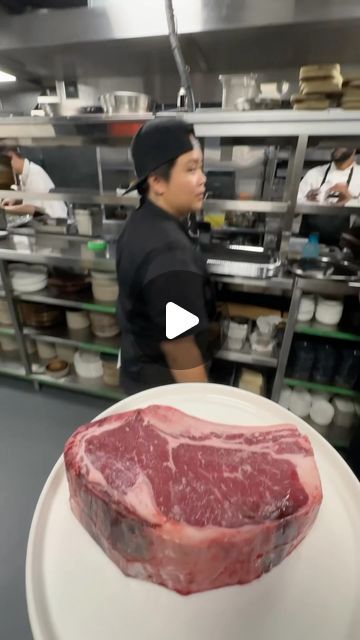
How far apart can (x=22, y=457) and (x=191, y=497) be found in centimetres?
171

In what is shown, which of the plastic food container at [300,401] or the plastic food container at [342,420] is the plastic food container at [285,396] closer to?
the plastic food container at [300,401]

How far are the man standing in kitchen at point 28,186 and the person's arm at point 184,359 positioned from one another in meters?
1.57

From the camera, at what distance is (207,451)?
2.09 feet

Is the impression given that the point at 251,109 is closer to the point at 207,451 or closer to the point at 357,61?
the point at 357,61

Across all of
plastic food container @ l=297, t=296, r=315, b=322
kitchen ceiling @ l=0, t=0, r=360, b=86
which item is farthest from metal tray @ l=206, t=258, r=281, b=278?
kitchen ceiling @ l=0, t=0, r=360, b=86

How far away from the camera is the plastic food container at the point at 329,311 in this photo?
153 cm

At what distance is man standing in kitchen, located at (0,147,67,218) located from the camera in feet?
6.97

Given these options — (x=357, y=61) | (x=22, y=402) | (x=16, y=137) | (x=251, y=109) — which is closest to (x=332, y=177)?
(x=357, y=61)

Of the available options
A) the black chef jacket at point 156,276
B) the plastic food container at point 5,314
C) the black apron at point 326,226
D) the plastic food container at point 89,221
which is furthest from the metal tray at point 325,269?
the plastic food container at point 5,314

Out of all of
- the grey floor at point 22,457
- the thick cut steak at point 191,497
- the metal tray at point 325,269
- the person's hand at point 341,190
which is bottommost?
the grey floor at point 22,457

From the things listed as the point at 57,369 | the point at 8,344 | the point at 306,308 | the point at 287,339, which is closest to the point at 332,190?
the point at 306,308

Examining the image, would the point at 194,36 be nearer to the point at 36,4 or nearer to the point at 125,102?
the point at 125,102

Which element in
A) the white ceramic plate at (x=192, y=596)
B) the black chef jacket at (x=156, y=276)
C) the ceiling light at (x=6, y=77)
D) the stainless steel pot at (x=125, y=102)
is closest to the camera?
the white ceramic plate at (x=192, y=596)

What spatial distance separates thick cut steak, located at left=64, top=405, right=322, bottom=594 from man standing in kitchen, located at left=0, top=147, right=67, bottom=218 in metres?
1.95
